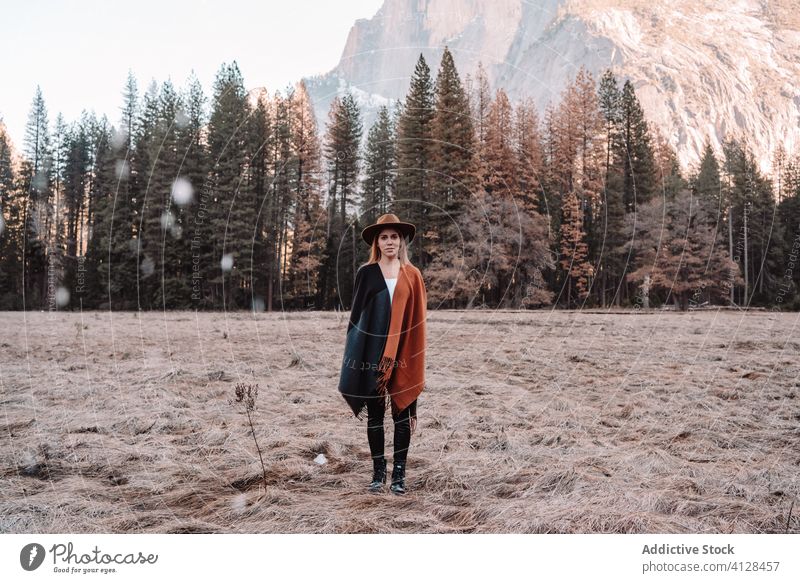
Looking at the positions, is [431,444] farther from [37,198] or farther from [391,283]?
[37,198]

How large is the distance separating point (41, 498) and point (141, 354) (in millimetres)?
6386

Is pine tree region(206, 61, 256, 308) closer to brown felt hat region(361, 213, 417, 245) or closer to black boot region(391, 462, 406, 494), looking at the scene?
brown felt hat region(361, 213, 417, 245)

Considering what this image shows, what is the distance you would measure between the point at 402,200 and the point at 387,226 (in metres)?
3.24

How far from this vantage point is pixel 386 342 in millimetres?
3680

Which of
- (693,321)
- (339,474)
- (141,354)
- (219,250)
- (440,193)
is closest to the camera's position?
(339,474)

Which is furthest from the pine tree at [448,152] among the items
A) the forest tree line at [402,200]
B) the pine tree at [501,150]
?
the pine tree at [501,150]

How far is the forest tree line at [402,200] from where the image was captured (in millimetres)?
8289

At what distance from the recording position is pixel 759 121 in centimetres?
1014

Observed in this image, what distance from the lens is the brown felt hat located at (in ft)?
12.1

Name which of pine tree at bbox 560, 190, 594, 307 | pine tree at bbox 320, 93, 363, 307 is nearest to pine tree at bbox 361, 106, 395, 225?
pine tree at bbox 320, 93, 363, 307

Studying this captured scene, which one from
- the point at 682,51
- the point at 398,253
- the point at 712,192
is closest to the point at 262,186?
the point at 398,253

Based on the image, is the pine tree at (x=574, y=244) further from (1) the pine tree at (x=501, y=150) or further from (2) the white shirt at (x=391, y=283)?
(2) the white shirt at (x=391, y=283)

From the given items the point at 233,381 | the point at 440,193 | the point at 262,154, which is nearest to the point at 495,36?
the point at 440,193
